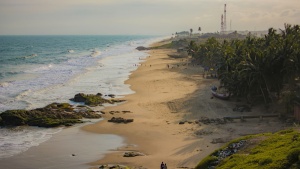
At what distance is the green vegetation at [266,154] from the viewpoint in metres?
15.2

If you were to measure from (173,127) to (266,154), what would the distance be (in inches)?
821

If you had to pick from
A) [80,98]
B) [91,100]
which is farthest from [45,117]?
[80,98]

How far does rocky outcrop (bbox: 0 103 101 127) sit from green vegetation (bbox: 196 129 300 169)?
2417 cm

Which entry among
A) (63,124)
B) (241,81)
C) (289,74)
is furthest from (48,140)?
(289,74)

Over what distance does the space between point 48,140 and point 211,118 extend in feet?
59.0

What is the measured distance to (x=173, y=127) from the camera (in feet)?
123

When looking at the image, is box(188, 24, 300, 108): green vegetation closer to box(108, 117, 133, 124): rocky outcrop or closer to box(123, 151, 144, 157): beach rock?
box(108, 117, 133, 124): rocky outcrop

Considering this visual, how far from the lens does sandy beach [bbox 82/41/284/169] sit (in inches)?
1133

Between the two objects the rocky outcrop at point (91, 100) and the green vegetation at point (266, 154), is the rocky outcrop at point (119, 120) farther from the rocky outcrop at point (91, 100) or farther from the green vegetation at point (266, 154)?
the green vegetation at point (266, 154)

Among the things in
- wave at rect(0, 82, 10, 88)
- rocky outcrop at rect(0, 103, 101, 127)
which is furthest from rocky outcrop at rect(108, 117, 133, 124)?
wave at rect(0, 82, 10, 88)

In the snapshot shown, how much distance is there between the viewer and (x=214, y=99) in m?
48.6

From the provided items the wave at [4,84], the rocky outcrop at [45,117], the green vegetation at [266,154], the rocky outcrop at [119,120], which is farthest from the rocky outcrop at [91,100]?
the green vegetation at [266,154]

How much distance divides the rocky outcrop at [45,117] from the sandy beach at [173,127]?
274cm

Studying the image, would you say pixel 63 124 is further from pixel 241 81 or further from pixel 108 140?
pixel 241 81
